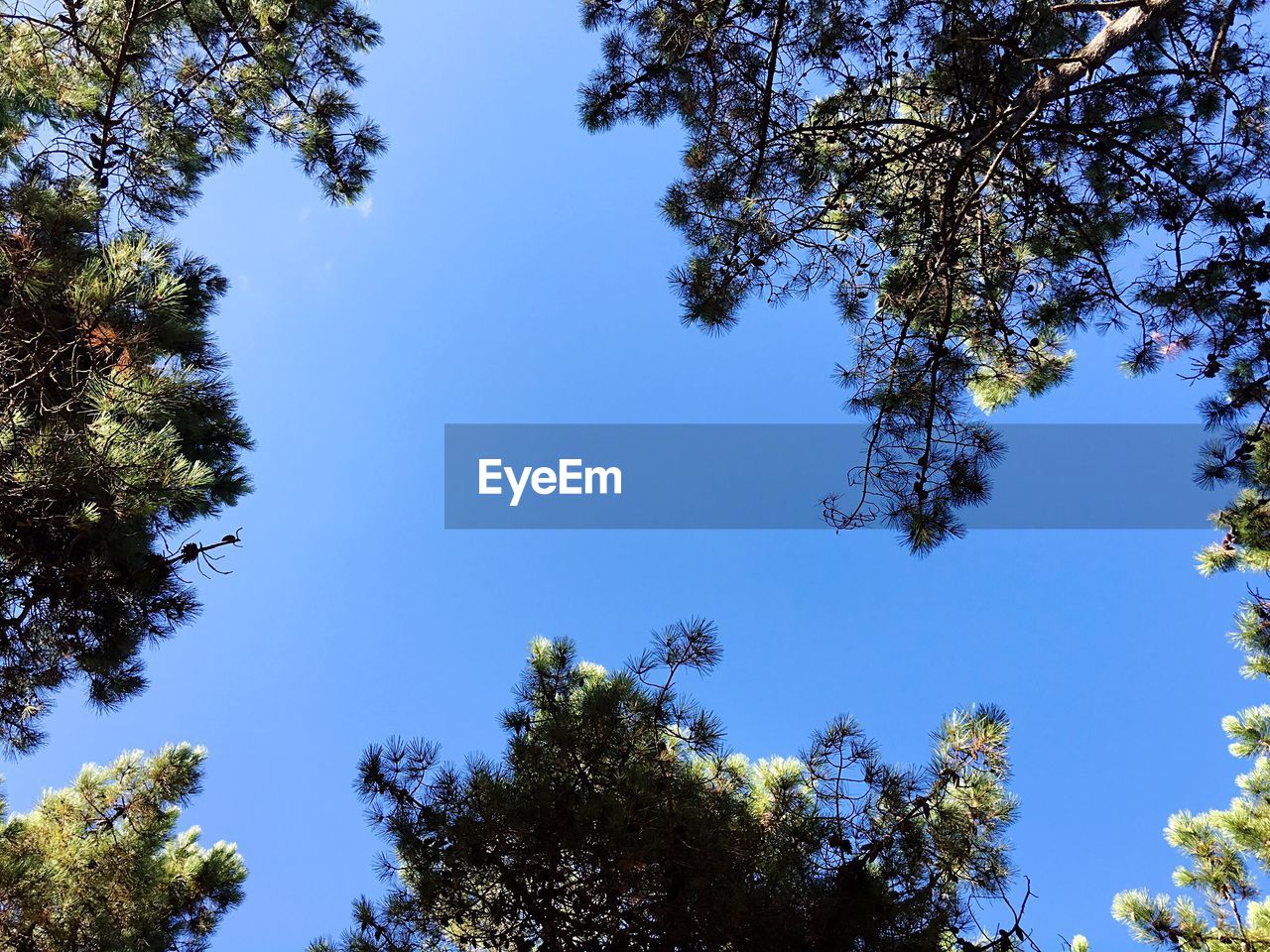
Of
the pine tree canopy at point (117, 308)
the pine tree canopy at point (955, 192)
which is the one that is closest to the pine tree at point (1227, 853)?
the pine tree canopy at point (955, 192)

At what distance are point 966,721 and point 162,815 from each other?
4.52 meters

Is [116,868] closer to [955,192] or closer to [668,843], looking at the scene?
[668,843]

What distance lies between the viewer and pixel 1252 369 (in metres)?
4.00

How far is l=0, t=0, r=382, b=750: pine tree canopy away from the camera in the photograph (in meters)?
2.29

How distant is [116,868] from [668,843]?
126 inches

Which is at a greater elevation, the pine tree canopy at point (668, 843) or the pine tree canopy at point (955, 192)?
the pine tree canopy at point (955, 192)

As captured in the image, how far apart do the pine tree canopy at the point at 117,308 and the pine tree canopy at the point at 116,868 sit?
840 millimetres

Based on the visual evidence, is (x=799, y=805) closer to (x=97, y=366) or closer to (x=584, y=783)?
(x=584, y=783)

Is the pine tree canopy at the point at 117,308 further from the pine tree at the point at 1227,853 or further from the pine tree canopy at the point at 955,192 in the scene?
the pine tree at the point at 1227,853

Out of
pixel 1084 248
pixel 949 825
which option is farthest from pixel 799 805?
pixel 1084 248

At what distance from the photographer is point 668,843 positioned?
9.26 feet

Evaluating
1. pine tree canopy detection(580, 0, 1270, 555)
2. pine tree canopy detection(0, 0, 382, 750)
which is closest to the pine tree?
pine tree canopy detection(580, 0, 1270, 555)

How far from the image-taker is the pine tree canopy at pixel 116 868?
3.21m

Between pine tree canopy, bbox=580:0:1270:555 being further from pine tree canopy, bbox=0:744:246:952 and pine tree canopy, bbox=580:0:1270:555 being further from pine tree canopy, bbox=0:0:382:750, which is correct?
pine tree canopy, bbox=0:744:246:952
